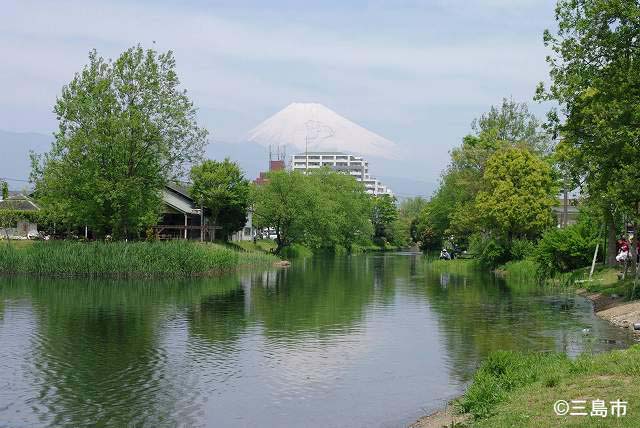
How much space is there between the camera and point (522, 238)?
2613 inches

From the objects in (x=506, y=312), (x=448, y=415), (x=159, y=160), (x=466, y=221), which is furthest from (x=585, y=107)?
(x=466, y=221)

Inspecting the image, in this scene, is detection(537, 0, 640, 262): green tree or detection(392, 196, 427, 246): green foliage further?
detection(392, 196, 427, 246): green foliage

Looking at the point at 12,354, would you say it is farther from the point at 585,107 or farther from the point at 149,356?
the point at 585,107

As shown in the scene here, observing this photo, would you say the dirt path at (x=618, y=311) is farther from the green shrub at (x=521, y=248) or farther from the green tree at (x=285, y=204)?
the green tree at (x=285, y=204)

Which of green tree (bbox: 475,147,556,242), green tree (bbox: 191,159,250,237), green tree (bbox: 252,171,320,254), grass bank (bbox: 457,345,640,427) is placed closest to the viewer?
grass bank (bbox: 457,345,640,427)

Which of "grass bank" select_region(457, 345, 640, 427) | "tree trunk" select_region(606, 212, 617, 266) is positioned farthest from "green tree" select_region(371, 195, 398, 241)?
"grass bank" select_region(457, 345, 640, 427)

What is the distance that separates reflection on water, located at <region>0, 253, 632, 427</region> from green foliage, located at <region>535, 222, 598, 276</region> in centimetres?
704

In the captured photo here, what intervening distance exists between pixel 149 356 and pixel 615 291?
2423 centimetres

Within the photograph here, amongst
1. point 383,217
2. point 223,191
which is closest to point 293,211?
point 223,191

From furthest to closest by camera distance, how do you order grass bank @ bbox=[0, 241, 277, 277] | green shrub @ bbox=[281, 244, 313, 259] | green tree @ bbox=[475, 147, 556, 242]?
green shrub @ bbox=[281, 244, 313, 259] < green tree @ bbox=[475, 147, 556, 242] < grass bank @ bbox=[0, 241, 277, 277]

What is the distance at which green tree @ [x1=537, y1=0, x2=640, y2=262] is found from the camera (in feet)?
95.7

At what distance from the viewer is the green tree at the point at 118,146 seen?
180 ft

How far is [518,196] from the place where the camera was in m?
63.5

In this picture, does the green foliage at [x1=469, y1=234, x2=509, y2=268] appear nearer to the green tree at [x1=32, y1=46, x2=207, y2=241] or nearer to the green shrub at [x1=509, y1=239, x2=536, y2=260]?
the green shrub at [x1=509, y1=239, x2=536, y2=260]
